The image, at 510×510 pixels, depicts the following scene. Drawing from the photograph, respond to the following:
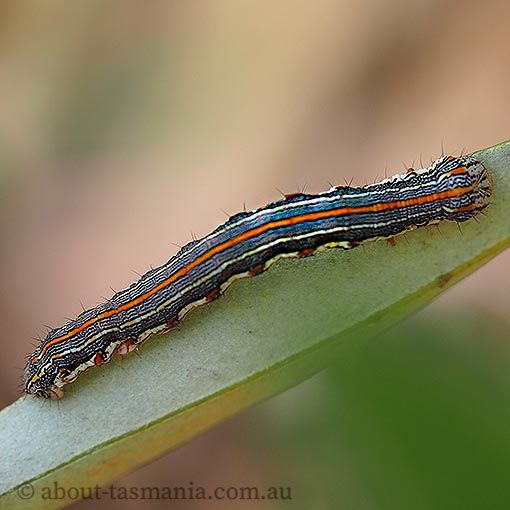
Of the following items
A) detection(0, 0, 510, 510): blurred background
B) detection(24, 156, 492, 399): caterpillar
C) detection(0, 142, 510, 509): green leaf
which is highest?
detection(0, 0, 510, 510): blurred background

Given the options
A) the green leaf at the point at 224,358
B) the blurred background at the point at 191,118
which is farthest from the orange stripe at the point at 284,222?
the blurred background at the point at 191,118

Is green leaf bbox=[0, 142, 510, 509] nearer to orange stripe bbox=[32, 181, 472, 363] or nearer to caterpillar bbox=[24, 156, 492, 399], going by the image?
caterpillar bbox=[24, 156, 492, 399]

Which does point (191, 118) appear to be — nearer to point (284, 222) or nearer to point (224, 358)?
point (284, 222)

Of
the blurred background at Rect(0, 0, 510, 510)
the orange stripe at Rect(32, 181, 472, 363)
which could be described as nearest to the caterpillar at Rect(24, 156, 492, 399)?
the orange stripe at Rect(32, 181, 472, 363)

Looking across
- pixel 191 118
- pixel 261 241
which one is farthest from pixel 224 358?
pixel 191 118

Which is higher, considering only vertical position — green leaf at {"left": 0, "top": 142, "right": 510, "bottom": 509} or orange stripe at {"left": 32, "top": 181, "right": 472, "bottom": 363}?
orange stripe at {"left": 32, "top": 181, "right": 472, "bottom": 363}

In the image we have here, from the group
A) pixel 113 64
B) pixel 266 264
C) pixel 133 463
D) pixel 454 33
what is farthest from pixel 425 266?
pixel 113 64

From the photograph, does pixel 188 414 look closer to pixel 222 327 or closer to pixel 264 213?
pixel 222 327

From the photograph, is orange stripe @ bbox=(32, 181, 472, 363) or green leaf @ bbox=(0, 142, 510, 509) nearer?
green leaf @ bbox=(0, 142, 510, 509)
